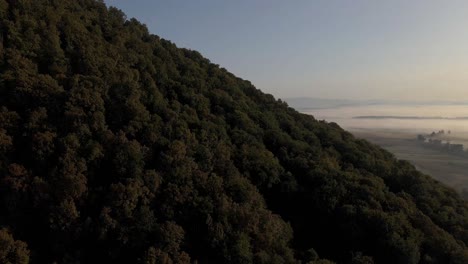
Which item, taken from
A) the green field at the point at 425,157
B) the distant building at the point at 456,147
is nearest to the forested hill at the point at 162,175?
the green field at the point at 425,157

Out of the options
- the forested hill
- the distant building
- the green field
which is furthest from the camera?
the distant building

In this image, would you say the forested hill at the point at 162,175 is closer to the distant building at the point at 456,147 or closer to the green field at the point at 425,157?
the green field at the point at 425,157

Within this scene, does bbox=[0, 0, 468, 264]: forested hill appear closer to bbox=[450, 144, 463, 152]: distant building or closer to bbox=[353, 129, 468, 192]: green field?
bbox=[353, 129, 468, 192]: green field

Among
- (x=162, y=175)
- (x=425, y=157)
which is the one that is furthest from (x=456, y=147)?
(x=162, y=175)

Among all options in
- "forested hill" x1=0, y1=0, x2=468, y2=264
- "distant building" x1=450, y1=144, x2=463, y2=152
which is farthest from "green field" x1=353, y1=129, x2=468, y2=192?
"forested hill" x1=0, y1=0, x2=468, y2=264

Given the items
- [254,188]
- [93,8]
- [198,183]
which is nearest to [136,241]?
[198,183]

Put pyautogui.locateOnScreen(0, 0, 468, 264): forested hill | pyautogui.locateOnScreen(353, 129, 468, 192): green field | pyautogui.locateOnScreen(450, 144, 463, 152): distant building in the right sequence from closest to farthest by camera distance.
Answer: pyautogui.locateOnScreen(0, 0, 468, 264): forested hill, pyautogui.locateOnScreen(353, 129, 468, 192): green field, pyautogui.locateOnScreen(450, 144, 463, 152): distant building

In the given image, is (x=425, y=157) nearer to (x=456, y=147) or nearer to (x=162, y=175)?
(x=456, y=147)

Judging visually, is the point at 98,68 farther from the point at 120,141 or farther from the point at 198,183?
the point at 198,183
